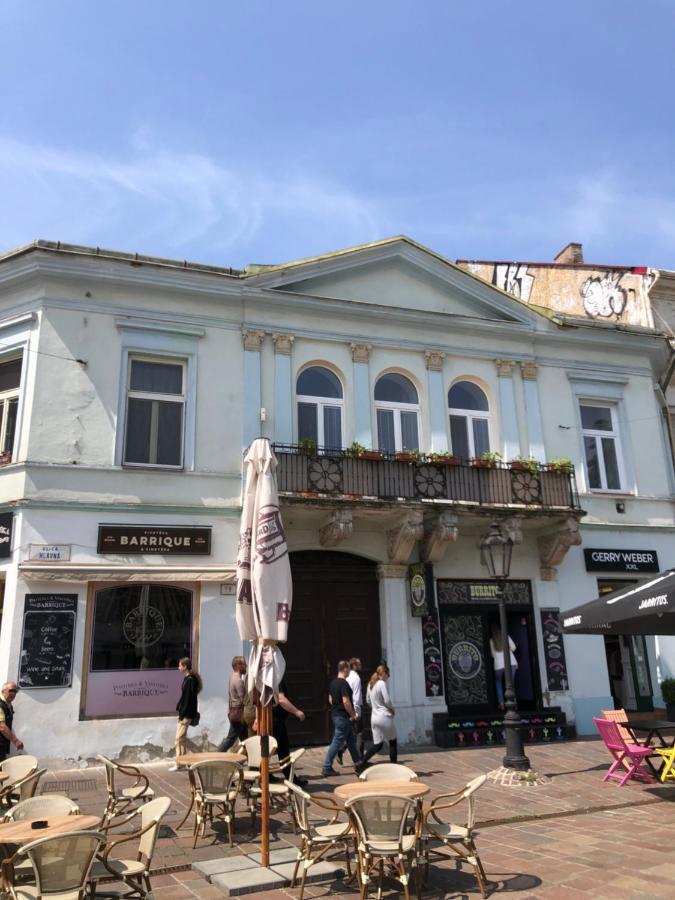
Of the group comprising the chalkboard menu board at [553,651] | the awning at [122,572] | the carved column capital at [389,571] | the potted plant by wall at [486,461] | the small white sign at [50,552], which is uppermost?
the potted plant by wall at [486,461]

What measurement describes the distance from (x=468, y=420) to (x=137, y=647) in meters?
8.70

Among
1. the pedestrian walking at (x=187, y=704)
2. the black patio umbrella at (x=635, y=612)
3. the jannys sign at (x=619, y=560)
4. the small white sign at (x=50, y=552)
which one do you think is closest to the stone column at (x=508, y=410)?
the jannys sign at (x=619, y=560)

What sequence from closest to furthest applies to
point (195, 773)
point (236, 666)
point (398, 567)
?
point (195, 773) < point (236, 666) < point (398, 567)

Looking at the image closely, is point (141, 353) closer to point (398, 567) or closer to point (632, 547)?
point (398, 567)

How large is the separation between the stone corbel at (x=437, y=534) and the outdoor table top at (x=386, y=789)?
27.2ft

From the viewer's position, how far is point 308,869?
6312mm

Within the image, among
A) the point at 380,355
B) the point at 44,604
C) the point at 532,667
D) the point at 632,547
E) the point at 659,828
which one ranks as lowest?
the point at 659,828

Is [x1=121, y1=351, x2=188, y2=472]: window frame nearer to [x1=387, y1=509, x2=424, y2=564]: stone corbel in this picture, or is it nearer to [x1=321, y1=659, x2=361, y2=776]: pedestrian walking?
[x1=387, y1=509, x2=424, y2=564]: stone corbel

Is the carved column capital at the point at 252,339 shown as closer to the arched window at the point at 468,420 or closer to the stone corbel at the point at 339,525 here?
the stone corbel at the point at 339,525

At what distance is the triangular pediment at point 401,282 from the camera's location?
16.3 meters

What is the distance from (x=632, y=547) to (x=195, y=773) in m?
12.4

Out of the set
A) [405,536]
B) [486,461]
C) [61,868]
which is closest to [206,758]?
[61,868]

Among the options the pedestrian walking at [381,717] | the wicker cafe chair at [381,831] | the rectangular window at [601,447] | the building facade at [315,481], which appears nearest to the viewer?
the wicker cafe chair at [381,831]

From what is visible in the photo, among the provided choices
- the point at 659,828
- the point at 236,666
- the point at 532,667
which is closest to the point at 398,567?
the point at 532,667
